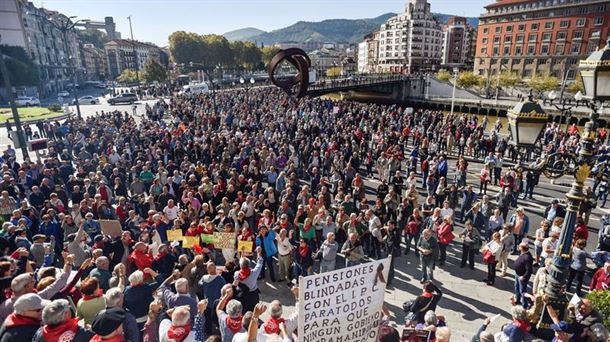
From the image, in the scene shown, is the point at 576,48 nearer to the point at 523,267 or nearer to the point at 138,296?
the point at 523,267

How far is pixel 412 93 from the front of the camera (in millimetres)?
67438

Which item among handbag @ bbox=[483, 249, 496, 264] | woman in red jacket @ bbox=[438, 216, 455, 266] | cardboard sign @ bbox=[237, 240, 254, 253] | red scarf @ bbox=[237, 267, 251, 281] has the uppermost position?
red scarf @ bbox=[237, 267, 251, 281]

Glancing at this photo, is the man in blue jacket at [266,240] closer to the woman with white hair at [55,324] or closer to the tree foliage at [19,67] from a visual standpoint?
the woman with white hair at [55,324]

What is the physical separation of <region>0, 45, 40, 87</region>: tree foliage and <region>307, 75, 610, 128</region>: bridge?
147 feet

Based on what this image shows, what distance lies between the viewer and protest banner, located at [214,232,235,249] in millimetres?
7719

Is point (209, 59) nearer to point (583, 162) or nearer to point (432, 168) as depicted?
point (432, 168)

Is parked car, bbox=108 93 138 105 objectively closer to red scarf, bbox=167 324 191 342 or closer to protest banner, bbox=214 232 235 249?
protest banner, bbox=214 232 235 249

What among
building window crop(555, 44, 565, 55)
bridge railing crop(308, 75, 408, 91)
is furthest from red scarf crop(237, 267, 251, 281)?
building window crop(555, 44, 565, 55)

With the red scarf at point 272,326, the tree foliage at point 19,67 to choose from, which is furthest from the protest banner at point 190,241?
the tree foliage at point 19,67

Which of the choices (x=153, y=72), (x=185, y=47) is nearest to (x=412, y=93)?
(x=153, y=72)

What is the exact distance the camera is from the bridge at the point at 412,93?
5366cm

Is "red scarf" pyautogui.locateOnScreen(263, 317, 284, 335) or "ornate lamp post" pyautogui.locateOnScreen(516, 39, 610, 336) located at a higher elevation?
"ornate lamp post" pyautogui.locateOnScreen(516, 39, 610, 336)

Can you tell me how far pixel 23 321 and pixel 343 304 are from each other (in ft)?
11.2

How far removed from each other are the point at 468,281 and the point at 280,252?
14.5 ft
